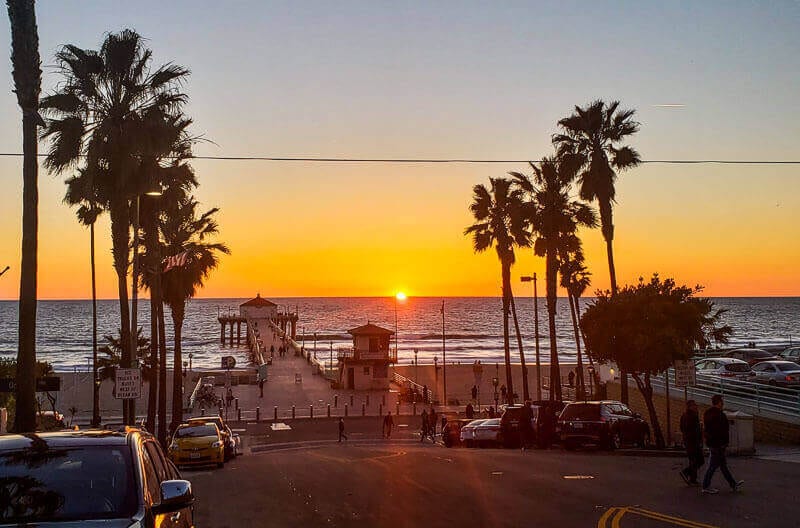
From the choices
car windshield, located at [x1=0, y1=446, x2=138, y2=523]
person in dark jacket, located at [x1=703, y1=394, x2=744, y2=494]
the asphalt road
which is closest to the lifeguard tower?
the asphalt road

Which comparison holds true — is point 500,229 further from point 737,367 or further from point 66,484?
point 66,484

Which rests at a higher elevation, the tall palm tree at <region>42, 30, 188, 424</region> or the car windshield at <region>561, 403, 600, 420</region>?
the tall palm tree at <region>42, 30, 188, 424</region>

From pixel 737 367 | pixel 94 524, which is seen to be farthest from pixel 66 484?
pixel 737 367

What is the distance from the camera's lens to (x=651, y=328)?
26.0m

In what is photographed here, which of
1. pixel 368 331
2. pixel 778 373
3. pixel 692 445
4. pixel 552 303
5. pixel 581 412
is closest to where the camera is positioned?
pixel 692 445

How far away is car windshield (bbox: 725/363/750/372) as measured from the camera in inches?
1634

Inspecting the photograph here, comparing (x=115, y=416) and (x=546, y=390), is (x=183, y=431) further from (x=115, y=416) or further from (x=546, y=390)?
(x=546, y=390)

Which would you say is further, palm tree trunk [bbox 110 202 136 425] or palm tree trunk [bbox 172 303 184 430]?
palm tree trunk [bbox 172 303 184 430]

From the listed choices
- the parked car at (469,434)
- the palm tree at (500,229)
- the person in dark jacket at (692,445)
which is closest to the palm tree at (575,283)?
the palm tree at (500,229)

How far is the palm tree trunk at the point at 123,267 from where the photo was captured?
2601 cm

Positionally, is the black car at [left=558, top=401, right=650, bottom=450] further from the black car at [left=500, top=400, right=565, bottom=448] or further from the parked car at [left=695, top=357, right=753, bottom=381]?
the parked car at [left=695, top=357, right=753, bottom=381]

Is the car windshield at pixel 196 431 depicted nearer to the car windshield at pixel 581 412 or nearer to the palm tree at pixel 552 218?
the car windshield at pixel 581 412

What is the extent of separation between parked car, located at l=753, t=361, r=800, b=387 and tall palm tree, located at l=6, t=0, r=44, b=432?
106 feet

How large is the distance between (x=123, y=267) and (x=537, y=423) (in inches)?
597
